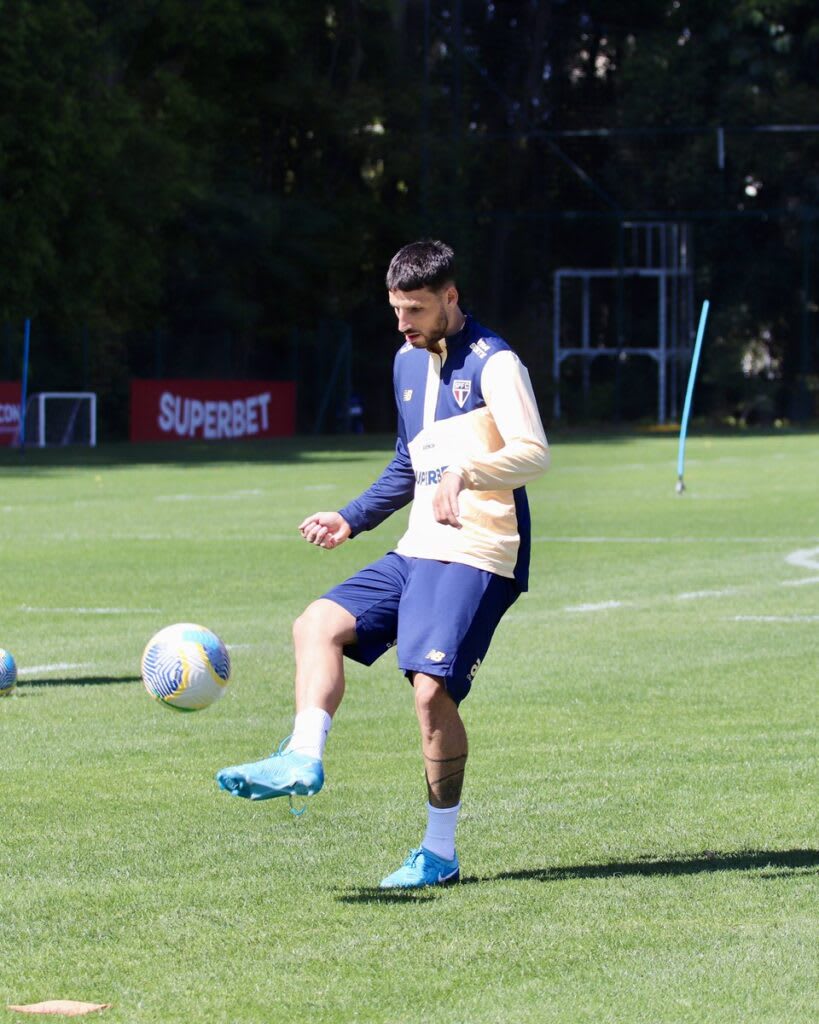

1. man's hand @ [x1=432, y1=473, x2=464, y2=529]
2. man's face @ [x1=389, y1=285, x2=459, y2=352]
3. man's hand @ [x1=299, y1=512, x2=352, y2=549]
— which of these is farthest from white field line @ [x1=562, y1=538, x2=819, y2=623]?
man's hand @ [x1=432, y1=473, x2=464, y2=529]

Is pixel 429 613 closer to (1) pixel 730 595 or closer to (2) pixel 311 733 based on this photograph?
(2) pixel 311 733

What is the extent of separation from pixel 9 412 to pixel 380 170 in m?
19.5

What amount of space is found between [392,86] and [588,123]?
7.87 meters

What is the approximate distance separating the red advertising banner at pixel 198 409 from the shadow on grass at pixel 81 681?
122 feet

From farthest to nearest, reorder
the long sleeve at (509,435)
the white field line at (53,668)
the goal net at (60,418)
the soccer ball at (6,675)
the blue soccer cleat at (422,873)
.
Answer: the goal net at (60,418)
the white field line at (53,668)
the soccer ball at (6,675)
the blue soccer cleat at (422,873)
the long sleeve at (509,435)

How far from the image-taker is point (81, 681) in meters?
11.3

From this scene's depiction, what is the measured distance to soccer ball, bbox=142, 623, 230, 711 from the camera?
7.64m

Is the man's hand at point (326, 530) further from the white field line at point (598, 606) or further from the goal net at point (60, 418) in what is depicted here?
the goal net at point (60, 418)

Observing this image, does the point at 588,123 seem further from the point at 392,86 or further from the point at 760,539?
the point at 760,539

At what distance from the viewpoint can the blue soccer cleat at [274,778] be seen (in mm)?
6176

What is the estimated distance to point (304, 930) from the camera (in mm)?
5863

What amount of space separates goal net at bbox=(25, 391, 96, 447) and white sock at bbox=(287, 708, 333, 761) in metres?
39.3

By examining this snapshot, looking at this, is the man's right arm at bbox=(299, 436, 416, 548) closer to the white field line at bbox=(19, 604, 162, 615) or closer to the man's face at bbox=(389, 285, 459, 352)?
the man's face at bbox=(389, 285, 459, 352)

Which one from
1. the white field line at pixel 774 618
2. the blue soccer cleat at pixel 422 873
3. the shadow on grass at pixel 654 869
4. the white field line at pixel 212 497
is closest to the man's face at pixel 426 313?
the blue soccer cleat at pixel 422 873
